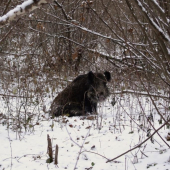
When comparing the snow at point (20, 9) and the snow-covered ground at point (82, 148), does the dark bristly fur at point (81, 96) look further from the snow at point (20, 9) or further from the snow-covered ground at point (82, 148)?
the snow at point (20, 9)

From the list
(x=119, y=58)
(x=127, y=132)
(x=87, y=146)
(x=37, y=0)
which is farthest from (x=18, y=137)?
(x=119, y=58)

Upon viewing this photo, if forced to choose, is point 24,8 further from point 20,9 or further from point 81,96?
point 81,96

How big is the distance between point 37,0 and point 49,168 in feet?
7.77

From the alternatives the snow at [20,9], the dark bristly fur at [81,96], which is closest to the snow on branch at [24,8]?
the snow at [20,9]

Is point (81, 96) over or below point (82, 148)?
over

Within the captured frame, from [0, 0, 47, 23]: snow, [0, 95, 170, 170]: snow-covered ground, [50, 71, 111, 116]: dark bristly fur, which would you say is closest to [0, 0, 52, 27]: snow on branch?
[0, 0, 47, 23]: snow

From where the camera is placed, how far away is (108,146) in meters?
4.14

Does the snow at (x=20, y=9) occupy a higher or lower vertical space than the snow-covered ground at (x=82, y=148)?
higher

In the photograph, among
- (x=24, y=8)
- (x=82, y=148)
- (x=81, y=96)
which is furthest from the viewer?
(x=81, y=96)

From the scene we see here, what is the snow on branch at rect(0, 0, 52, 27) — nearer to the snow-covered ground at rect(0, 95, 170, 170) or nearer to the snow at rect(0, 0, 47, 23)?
the snow at rect(0, 0, 47, 23)

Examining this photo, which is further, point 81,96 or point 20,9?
point 81,96

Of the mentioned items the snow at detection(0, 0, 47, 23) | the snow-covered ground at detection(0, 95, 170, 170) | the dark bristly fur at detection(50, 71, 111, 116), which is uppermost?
the snow at detection(0, 0, 47, 23)

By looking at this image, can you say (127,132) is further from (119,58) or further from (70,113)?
(119,58)

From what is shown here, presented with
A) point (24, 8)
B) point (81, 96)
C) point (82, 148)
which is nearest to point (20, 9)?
point (24, 8)
